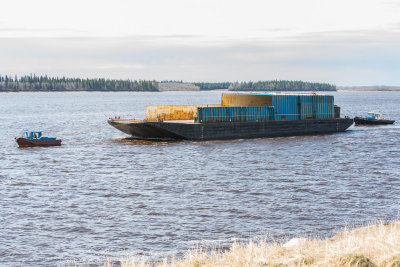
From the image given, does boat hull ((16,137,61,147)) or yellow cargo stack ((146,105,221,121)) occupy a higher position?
yellow cargo stack ((146,105,221,121))

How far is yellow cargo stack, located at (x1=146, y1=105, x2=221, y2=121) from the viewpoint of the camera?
64062mm

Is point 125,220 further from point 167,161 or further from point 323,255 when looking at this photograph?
point 167,161

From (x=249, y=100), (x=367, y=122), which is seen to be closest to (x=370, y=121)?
(x=367, y=122)

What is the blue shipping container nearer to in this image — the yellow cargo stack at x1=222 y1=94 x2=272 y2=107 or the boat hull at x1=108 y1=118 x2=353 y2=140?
the boat hull at x1=108 y1=118 x2=353 y2=140

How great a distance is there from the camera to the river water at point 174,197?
22.2 m

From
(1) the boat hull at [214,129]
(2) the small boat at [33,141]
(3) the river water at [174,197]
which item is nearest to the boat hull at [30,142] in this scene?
(2) the small boat at [33,141]

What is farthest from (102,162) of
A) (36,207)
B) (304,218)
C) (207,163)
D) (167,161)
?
(304,218)

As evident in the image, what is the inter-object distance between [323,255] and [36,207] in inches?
709

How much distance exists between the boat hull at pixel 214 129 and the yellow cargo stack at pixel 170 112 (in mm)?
2841

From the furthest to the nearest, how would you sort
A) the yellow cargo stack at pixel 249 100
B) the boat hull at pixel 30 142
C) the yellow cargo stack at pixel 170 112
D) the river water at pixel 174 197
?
the yellow cargo stack at pixel 249 100 → the yellow cargo stack at pixel 170 112 → the boat hull at pixel 30 142 → the river water at pixel 174 197

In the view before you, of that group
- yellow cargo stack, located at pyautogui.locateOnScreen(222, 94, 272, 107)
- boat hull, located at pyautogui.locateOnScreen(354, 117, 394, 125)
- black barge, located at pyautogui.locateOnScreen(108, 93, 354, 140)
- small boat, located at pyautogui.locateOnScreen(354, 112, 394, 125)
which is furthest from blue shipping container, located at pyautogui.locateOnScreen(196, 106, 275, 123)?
small boat, located at pyautogui.locateOnScreen(354, 112, 394, 125)

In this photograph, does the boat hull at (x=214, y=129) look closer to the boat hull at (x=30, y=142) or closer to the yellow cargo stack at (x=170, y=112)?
the yellow cargo stack at (x=170, y=112)

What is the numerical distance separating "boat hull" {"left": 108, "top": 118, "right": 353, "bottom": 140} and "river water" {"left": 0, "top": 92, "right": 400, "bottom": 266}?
3624mm

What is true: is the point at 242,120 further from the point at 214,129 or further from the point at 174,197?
the point at 174,197
